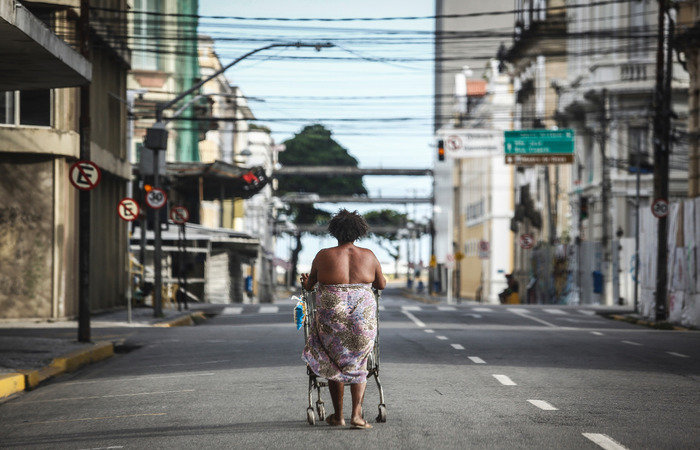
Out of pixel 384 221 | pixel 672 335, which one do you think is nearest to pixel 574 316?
pixel 672 335

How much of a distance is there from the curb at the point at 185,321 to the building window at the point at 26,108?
5.24 m

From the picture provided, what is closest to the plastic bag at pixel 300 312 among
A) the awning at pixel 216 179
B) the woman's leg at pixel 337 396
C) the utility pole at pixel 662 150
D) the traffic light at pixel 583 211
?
the woman's leg at pixel 337 396

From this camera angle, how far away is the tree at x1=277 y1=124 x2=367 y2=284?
406 feet

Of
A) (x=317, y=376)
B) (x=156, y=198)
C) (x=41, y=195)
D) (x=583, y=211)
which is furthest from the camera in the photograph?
(x=583, y=211)

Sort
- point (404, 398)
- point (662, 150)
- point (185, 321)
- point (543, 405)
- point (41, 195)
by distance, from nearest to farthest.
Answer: point (543, 405), point (404, 398), point (41, 195), point (185, 321), point (662, 150)

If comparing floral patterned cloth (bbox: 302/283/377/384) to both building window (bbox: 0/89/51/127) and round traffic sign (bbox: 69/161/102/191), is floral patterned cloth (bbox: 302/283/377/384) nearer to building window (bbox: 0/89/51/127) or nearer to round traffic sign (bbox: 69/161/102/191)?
round traffic sign (bbox: 69/161/102/191)

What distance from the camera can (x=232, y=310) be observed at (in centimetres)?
3988

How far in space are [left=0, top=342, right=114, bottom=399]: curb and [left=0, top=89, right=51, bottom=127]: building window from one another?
891cm

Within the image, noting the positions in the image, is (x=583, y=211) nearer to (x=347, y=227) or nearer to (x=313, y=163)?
(x=347, y=227)

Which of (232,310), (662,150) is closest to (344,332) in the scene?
(662,150)

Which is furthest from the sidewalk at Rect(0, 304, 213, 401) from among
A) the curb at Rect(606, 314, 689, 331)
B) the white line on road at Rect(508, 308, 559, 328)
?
the curb at Rect(606, 314, 689, 331)

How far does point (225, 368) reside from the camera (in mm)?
16109

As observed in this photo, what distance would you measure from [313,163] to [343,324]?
375 ft

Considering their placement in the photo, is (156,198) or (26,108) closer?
(26,108)
